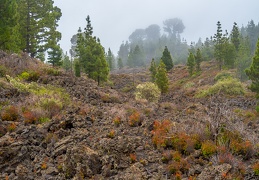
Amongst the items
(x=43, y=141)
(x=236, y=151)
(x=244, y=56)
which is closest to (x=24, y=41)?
(x=43, y=141)

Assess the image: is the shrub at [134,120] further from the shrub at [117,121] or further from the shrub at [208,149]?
the shrub at [208,149]

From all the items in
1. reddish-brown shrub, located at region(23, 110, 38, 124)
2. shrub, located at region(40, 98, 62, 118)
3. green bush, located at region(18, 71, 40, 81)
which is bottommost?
reddish-brown shrub, located at region(23, 110, 38, 124)

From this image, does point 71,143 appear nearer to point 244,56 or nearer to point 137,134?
point 137,134

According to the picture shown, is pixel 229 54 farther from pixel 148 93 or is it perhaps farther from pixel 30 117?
pixel 30 117

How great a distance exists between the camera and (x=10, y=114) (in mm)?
10594

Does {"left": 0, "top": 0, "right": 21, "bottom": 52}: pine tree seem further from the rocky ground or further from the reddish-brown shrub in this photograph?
the rocky ground

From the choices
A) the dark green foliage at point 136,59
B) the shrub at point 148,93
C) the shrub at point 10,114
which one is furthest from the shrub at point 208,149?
the dark green foliage at point 136,59

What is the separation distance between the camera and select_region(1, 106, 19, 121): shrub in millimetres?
10430

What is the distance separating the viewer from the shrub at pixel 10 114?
1043 centimetres

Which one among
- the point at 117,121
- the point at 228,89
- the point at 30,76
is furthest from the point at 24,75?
the point at 228,89

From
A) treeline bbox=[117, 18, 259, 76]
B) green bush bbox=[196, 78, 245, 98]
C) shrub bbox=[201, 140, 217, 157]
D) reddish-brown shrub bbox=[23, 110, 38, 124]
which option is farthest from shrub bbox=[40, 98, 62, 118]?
treeline bbox=[117, 18, 259, 76]

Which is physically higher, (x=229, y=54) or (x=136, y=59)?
(x=136, y=59)

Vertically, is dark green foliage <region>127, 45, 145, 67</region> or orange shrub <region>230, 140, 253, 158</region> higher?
dark green foliage <region>127, 45, 145, 67</region>

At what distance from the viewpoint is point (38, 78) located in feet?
64.0
